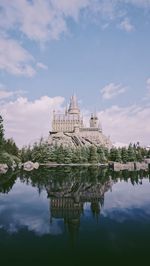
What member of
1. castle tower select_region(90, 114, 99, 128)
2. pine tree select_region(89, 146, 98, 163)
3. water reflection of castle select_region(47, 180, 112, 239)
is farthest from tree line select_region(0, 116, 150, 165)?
castle tower select_region(90, 114, 99, 128)

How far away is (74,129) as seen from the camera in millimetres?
138625

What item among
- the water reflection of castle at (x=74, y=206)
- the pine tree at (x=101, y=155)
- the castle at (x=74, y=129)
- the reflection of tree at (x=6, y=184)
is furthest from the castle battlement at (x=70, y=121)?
the water reflection of castle at (x=74, y=206)

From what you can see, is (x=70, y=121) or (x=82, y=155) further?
(x=70, y=121)

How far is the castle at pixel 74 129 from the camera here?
128m

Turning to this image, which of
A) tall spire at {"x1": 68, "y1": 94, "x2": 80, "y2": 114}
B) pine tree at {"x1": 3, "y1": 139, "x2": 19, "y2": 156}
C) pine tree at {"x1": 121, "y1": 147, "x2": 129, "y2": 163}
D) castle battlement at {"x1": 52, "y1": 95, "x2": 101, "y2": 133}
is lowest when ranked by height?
pine tree at {"x1": 121, "y1": 147, "x2": 129, "y2": 163}

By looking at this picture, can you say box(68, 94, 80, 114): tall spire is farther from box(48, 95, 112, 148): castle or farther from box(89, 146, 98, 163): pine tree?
box(89, 146, 98, 163): pine tree

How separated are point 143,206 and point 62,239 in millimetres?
8987

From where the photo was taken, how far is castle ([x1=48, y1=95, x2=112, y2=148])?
127562mm

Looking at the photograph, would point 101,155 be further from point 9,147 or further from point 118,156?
point 9,147

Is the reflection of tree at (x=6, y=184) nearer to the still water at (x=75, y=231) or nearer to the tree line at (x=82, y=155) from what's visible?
the still water at (x=75, y=231)

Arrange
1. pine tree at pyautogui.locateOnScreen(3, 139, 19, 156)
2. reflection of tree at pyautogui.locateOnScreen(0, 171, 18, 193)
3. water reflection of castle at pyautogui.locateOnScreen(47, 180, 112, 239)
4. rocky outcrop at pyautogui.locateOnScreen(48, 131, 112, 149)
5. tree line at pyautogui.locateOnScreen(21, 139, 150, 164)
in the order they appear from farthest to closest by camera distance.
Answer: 1. rocky outcrop at pyautogui.locateOnScreen(48, 131, 112, 149)
2. tree line at pyautogui.locateOnScreen(21, 139, 150, 164)
3. pine tree at pyautogui.locateOnScreen(3, 139, 19, 156)
4. reflection of tree at pyautogui.locateOnScreen(0, 171, 18, 193)
5. water reflection of castle at pyautogui.locateOnScreen(47, 180, 112, 239)

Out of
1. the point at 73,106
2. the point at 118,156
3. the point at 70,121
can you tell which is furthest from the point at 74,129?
the point at 118,156

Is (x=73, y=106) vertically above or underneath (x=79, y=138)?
above

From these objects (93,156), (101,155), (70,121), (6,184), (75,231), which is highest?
(70,121)
